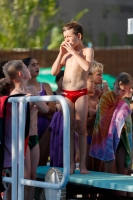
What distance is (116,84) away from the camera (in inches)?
246

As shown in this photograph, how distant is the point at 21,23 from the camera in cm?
2595

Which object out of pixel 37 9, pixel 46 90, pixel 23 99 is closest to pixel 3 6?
pixel 37 9

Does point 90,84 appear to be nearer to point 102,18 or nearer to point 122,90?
point 122,90

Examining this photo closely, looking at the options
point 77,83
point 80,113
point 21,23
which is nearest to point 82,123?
point 80,113

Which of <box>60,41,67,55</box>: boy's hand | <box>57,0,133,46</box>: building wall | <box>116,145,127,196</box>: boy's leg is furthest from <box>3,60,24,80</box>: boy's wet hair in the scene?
<box>57,0,133,46</box>: building wall

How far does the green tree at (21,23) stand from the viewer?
84.5ft

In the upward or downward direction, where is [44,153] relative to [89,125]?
downward

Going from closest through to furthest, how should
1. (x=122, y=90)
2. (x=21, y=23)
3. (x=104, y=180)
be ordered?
(x=104, y=180) → (x=122, y=90) → (x=21, y=23)

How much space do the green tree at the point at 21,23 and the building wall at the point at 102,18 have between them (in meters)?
4.10

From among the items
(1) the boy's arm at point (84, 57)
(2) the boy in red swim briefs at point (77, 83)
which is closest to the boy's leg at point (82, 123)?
(2) the boy in red swim briefs at point (77, 83)

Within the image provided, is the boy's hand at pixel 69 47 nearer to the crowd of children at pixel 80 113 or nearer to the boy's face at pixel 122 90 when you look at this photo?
the crowd of children at pixel 80 113

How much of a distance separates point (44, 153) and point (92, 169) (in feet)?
2.45

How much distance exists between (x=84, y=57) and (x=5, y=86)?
2.88 feet

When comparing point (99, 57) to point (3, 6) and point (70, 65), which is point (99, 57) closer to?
point (70, 65)
